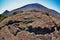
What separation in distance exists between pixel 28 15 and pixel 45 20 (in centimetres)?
363

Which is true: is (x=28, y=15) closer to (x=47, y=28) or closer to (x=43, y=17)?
(x=43, y=17)

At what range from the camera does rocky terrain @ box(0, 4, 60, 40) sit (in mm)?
26047

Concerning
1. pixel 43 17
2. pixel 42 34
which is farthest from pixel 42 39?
pixel 43 17

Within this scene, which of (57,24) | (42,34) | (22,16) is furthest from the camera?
(22,16)

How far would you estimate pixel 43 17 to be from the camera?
98.2 feet

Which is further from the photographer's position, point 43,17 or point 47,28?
point 43,17

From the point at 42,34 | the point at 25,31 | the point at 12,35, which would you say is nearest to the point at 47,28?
the point at 42,34

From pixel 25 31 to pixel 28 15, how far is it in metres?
5.29

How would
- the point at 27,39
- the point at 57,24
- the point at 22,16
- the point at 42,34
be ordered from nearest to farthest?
the point at 27,39 < the point at 42,34 < the point at 57,24 < the point at 22,16

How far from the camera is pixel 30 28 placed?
27609 mm

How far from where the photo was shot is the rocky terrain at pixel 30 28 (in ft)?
85.5

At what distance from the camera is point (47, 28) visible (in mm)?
27906

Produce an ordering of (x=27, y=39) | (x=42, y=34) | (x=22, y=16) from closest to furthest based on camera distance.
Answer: (x=27, y=39) → (x=42, y=34) → (x=22, y=16)

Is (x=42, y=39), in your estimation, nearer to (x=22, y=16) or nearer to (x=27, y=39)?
(x=27, y=39)
